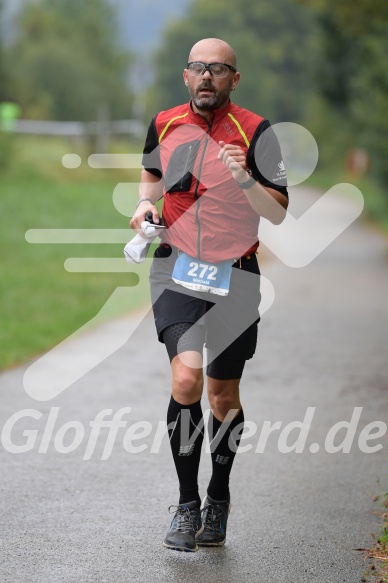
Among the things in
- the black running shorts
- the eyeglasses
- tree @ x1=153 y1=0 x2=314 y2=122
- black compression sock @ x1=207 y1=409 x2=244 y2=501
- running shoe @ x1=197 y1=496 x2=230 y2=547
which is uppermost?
the eyeglasses

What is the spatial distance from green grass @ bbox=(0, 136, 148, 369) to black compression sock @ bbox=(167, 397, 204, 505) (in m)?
5.05

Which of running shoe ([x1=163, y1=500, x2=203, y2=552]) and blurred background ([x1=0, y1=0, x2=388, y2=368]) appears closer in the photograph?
running shoe ([x1=163, y1=500, x2=203, y2=552])

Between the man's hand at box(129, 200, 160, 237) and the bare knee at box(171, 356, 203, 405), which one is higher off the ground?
the man's hand at box(129, 200, 160, 237)

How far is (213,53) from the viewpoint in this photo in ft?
17.9

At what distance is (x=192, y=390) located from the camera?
550cm

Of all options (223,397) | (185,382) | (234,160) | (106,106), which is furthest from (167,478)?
(106,106)

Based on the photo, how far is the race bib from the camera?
18.0 ft

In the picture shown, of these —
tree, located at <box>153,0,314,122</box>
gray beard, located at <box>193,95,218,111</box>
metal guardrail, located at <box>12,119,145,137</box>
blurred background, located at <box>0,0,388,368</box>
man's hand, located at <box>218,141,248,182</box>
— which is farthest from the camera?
tree, located at <box>153,0,314,122</box>

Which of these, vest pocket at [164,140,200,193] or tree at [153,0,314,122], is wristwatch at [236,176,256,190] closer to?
vest pocket at [164,140,200,193]

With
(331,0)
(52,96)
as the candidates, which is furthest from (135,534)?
(52,96)

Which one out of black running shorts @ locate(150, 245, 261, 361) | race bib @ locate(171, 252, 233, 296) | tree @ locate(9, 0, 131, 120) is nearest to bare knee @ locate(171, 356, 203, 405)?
black running shorts @ locate(150, 245, 261, 361)

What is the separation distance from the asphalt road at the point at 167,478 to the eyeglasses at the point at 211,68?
7.09 feet

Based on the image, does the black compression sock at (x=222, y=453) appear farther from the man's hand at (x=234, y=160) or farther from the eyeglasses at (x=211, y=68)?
the eyeglasses at (x=211, y=68)

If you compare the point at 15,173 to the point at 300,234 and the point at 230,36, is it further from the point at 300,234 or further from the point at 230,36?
the point at 230,36
